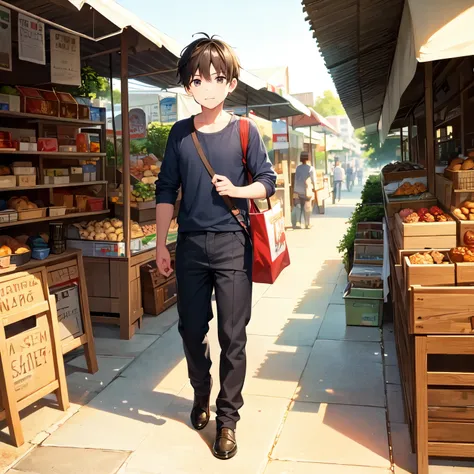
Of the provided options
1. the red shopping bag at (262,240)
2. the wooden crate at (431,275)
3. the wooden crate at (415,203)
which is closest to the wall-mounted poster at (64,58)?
the red shopping bag at (262,240)

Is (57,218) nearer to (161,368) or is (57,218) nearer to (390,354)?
(161,368)

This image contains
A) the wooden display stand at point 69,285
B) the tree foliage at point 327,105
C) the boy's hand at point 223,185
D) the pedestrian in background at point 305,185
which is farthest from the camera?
the tree foliage at point 327,105

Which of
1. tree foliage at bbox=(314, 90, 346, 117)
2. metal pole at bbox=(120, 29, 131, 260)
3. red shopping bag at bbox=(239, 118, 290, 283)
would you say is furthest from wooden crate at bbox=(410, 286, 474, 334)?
tree foliage at bbox=(314, 90, 346, 117)

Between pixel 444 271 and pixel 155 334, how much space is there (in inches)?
143

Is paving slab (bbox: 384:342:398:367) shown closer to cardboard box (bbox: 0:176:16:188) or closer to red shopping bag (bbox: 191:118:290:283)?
red shopping bag (bbox: 191:118:290:283)

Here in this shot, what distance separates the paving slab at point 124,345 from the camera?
580cm

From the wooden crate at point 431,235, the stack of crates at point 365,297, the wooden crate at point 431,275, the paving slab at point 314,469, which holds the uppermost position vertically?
the wooden crate at point 431,235

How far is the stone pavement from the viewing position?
364cm

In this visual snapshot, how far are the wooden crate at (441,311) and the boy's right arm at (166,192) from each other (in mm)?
1496

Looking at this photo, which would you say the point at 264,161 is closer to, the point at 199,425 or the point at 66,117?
the point at 199,425

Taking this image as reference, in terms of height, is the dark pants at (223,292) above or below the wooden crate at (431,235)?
below

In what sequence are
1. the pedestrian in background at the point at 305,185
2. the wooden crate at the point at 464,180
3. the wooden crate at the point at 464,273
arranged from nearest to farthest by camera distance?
the wooden crate at the point at 464,273 → the wooden crate at the point at 464,180 → the pedestrian in background at the point at 305,185

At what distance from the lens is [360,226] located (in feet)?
27.4

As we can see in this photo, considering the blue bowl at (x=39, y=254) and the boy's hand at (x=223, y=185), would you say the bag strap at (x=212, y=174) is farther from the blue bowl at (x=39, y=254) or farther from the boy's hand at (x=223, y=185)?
the blue bowl at (x=39, y=254)
